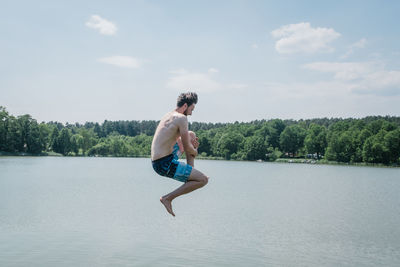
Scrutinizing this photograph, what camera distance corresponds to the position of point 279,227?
28.8 m

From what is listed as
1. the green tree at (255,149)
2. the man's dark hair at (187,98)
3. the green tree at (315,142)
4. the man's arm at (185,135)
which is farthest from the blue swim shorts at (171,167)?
the green tree at (255,149)

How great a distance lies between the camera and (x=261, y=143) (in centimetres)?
14875

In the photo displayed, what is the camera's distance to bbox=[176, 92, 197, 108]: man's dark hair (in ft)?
20.5

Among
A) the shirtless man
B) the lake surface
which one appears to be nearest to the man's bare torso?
the shirtless man

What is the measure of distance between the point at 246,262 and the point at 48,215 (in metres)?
16.9

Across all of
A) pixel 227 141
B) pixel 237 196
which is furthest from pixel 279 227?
pixel 227 141

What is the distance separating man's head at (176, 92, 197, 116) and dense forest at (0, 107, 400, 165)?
117 meters

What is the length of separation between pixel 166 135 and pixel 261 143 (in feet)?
474

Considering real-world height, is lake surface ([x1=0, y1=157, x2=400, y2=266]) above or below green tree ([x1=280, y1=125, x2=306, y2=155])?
below

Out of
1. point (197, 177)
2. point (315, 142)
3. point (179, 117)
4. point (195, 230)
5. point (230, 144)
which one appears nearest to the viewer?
point (179, 117)

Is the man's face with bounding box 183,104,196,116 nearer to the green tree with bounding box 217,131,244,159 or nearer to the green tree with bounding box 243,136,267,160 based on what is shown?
the green tree with bounding box 243,136,267,160

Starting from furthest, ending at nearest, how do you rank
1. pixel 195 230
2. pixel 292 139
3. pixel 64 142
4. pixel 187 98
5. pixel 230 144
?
pixel 230 144, pixel 292 139, pixel 64 142, pixel 195 230, pixel 187 98

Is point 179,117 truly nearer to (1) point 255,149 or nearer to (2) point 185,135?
(2) point 185,135

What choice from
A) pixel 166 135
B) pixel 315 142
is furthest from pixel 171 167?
pixel 315 142
